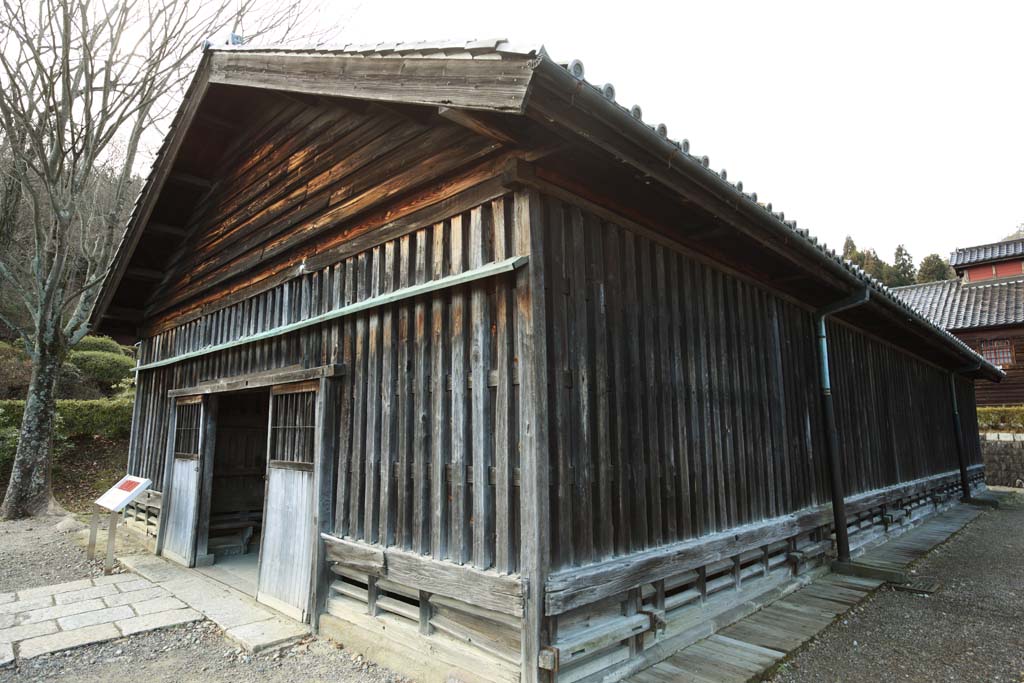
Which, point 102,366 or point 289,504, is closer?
point 289,504

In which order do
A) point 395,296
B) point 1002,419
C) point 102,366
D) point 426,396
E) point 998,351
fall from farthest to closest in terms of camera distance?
point 998,351 < point 1002,419 < point 102,366 < point 395,296 < point 426,396

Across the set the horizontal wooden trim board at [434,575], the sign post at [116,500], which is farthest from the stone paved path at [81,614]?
the horizontal wooden trim board at [434,575]

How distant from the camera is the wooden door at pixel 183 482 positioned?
7.00 metres

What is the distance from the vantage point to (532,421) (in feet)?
10.6

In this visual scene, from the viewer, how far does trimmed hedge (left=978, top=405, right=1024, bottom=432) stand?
712 inches

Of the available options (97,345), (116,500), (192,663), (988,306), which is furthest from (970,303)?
(97,345)

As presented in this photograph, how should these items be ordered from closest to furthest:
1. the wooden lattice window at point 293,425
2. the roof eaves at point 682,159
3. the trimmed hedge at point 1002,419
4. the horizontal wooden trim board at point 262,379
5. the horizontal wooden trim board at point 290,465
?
the roof eaves at point 682,159, the horizontal wooden trim board at point 262,379, the horizontal wooden trim board at point 290,465, the wooden lattice window at point 293,425, the trimmed hedge at point 1002,419

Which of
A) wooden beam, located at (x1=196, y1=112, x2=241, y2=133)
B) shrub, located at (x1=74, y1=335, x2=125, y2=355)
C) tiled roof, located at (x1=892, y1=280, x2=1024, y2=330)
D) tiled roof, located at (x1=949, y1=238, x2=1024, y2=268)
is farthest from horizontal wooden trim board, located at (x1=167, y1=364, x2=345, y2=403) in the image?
tiled roof, located at (x1=949, y1=238, x2=1024, y2=268)

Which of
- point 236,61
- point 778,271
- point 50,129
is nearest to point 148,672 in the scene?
point 236,61

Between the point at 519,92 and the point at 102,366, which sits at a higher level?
the point at 102,366

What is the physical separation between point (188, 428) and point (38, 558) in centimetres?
240

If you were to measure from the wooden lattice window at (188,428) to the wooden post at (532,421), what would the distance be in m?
5.57

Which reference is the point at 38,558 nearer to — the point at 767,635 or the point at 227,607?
the point at 227,607

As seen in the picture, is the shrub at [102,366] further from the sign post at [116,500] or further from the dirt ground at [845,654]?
the dirt ground at [845,654]
